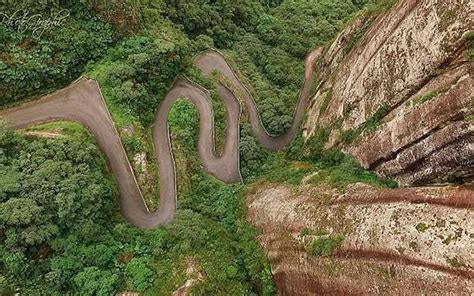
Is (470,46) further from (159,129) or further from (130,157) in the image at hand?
(130,157)

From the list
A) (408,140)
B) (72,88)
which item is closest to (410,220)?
(408,140)

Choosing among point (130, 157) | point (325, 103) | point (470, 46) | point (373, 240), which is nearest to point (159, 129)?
point (130, 157)

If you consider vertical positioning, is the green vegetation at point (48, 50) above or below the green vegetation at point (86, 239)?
above

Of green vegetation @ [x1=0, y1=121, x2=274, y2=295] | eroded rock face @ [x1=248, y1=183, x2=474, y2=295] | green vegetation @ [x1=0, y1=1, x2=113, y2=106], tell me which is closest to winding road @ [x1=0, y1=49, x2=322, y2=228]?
green vegetation @ [x1=0, y1=1, x2=113, y2=106]

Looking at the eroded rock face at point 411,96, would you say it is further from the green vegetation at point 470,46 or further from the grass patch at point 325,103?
the grass patch at point 325,103

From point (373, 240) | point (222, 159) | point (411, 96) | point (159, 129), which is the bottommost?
point (373, 240)

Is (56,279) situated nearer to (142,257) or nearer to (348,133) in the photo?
(142,257)

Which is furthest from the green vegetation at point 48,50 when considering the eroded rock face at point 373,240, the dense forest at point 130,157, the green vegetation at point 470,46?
the green vegetation at point 470,46
